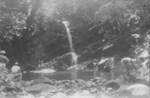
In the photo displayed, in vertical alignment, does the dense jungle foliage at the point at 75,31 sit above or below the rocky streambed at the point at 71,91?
above

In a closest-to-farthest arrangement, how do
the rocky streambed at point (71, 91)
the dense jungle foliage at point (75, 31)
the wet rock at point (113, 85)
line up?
the rocky streambed at point (71, 91)
the wet rock at point (113, 85)
the dense jungle foliage at point (75, 31)

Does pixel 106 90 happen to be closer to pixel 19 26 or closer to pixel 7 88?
pixel 7 88

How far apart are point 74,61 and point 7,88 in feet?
40.7

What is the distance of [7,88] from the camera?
25.4ft

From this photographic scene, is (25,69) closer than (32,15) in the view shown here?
No

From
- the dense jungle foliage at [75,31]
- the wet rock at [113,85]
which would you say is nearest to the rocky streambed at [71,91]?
the wet rock at [113,85]

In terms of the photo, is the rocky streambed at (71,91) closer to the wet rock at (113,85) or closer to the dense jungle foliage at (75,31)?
the wet rock at (113,85)

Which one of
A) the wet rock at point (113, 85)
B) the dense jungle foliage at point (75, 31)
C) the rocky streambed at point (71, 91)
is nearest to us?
the rocky streambed at point (71, 91)

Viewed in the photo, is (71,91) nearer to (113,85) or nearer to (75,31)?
(113,85)

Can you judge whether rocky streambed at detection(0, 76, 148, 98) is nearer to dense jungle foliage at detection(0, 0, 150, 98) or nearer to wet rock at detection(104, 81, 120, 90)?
wet rock at detection(104, 81, 120, 90)

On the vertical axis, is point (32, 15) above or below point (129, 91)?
above

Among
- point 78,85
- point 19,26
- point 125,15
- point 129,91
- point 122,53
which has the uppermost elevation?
point 125,15

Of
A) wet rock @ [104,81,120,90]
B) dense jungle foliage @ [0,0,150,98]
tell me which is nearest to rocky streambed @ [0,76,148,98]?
wet rock @ [104,81,120,90]

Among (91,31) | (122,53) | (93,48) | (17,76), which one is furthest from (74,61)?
(17,76)
